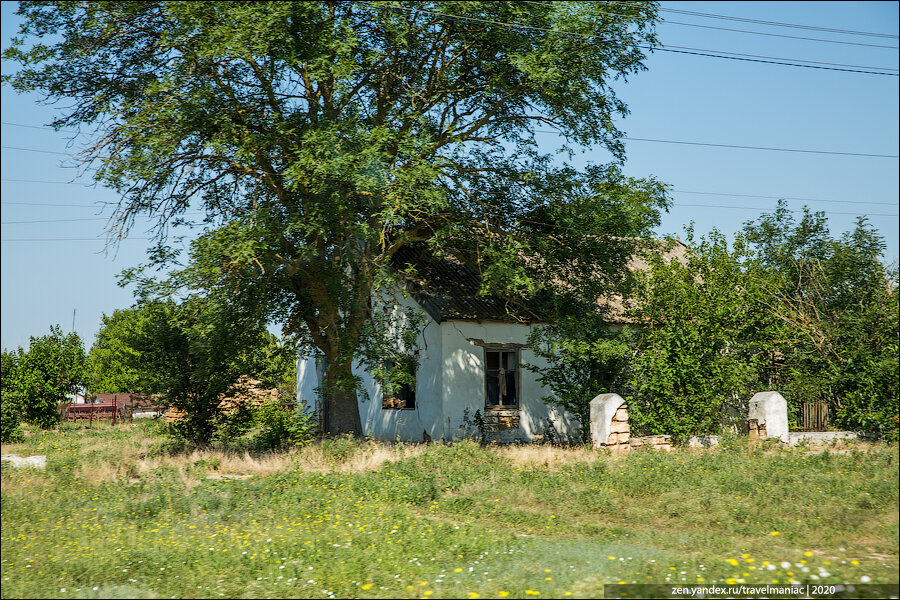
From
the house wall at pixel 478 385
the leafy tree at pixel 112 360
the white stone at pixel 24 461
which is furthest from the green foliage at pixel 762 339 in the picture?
the leafy tree at pixel 112 360

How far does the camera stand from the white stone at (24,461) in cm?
919

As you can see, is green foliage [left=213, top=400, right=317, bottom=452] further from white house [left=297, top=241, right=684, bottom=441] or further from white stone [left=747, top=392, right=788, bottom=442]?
white stone [left=747, top=392, right=788, bottom=442]

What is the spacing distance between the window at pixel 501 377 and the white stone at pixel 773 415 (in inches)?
255

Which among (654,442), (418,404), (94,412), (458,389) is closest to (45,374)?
(418,404)

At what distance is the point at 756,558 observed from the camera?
791 cm

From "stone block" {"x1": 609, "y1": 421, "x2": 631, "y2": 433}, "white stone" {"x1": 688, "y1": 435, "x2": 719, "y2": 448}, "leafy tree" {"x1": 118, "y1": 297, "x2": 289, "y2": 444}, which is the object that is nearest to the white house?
"stone block" {"x1": 609, "y1": 421, "x2": 631, "y2": 433}

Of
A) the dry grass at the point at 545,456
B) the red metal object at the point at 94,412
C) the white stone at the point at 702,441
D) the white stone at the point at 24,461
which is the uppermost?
the white stone at the point at 24,461

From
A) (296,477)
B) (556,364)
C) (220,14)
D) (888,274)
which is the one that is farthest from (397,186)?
(888,274)

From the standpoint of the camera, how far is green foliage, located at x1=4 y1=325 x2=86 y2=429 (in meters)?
20.5

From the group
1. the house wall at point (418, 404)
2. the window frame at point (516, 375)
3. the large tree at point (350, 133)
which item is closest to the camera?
the large tree at point (350, 133)

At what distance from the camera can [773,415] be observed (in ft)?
59.2

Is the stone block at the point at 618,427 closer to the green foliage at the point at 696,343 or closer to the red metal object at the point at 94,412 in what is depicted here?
the green foliage at the point at 696,343

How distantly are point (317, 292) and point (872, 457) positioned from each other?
11923 mm

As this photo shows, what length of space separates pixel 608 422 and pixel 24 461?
466 inches
